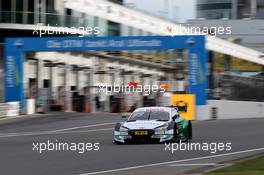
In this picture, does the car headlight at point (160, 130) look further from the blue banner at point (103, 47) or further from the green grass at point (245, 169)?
the blue banner at point (103, 47)

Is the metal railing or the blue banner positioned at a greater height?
the metal railing

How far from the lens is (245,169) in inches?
526

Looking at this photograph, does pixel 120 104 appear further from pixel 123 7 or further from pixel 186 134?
pixel 186 134

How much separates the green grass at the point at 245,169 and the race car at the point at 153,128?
5692 millimetres

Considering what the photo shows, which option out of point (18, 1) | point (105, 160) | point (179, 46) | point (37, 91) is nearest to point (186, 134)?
point (105, 160)
